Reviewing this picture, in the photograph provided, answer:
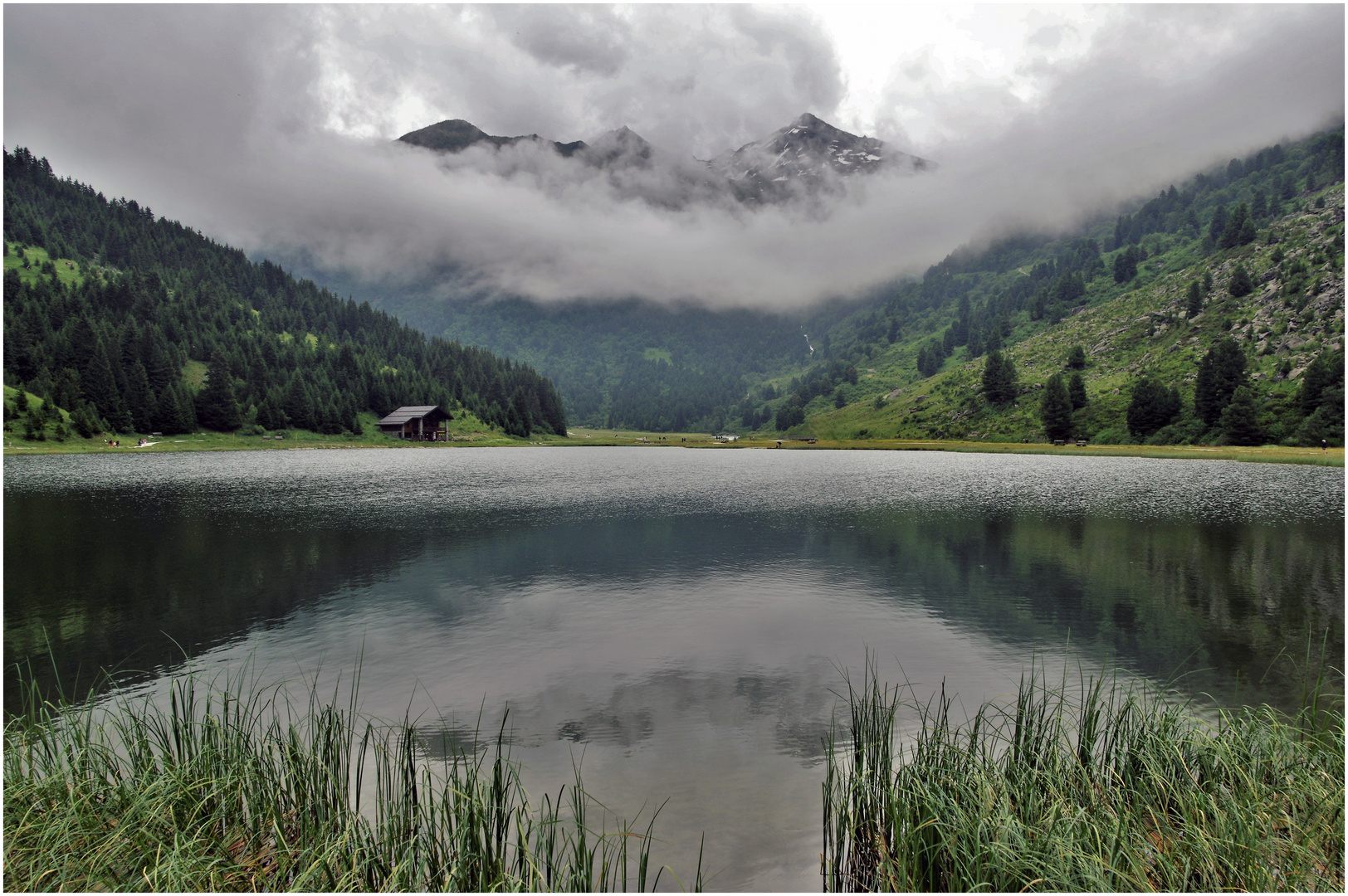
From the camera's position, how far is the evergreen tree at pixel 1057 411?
153250mm

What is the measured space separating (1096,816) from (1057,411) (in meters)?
173

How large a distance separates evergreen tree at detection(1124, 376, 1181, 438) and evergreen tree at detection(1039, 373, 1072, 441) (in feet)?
51.9

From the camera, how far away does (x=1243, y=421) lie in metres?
115

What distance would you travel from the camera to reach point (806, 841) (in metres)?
9.95

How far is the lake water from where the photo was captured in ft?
43.3

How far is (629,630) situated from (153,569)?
2309 centimetres

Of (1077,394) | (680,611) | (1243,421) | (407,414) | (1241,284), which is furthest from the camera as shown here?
(407,414)

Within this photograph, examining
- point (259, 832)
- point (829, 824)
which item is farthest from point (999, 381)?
point (259, 832)


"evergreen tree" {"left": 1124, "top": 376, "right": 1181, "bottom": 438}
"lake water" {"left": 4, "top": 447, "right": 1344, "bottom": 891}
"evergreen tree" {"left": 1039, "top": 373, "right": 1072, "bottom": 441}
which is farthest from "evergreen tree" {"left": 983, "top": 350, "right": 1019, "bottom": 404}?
"lake water" {"left": 4, "top": 447, "right": 1344, "bottom": 891}

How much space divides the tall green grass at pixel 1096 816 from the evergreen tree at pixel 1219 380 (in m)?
152

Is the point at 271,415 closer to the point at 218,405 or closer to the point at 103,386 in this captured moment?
the point at 218,405

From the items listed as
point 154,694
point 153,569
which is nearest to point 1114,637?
point 154,694

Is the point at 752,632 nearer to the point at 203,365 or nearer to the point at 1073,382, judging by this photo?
the point at 1073,382

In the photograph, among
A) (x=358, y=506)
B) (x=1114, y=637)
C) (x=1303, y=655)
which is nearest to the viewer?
(x=1303, y=655)
